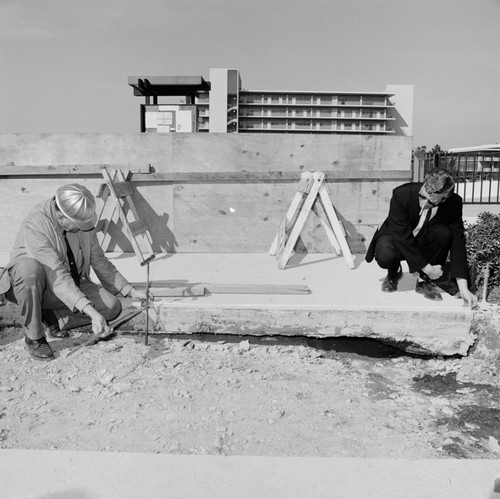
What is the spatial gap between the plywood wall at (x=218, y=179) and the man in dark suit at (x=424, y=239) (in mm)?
1832

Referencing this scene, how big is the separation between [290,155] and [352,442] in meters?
4.48

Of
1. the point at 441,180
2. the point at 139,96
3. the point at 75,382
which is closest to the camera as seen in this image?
the point at 75,382

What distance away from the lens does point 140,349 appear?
4.29m

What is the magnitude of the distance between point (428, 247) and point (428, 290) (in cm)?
38

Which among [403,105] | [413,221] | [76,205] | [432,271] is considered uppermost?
[403,105]

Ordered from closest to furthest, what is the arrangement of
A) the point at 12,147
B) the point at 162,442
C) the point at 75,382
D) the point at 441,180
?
the point at 162,442, the point at 75,382, the point at 441,180, the point at 12,147

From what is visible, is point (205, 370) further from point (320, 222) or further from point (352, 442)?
point (320, 222)

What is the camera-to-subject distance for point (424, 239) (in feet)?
16.4

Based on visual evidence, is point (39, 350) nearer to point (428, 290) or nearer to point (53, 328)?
point (53, 328)

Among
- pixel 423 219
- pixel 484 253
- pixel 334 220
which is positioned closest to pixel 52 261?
pixel 423 219

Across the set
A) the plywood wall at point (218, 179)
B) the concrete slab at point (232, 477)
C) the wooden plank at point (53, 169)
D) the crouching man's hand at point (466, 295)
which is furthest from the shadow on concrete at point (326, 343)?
the wooden plank at point (53, 169)

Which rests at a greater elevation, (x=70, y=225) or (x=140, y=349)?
(x=70, y=225)

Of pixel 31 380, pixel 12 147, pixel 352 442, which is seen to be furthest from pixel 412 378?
pixel 12 147

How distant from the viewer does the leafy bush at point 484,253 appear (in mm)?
5273
